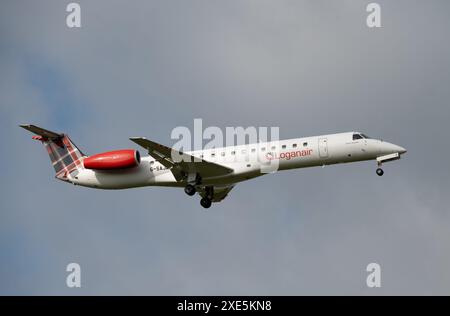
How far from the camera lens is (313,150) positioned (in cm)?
3653

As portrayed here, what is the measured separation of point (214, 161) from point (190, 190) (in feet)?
6.49

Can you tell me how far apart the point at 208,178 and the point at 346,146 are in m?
7.32

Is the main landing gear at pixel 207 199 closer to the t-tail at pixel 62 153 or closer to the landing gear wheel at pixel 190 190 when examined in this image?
the landing gear wheel at pixel 190 190

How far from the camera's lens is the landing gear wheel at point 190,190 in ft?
125

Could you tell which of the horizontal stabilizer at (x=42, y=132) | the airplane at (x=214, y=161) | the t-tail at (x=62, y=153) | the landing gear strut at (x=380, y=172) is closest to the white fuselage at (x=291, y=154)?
the airplane at (x=214, y=161)

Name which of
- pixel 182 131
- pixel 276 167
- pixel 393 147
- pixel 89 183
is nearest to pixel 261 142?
pixel 276 167

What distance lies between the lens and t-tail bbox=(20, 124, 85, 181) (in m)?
41.3

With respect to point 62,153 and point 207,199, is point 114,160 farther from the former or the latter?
point 207,199

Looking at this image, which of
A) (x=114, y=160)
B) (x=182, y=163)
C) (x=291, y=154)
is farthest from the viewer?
(x=114, y=160)

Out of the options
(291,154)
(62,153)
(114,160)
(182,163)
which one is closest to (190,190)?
(182,163)

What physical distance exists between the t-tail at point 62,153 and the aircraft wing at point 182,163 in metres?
6.23

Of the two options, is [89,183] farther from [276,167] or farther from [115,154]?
[276,167]

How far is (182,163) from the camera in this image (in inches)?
1469

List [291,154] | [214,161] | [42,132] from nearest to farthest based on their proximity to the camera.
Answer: [291,154] < [214,161] < [42,132]
